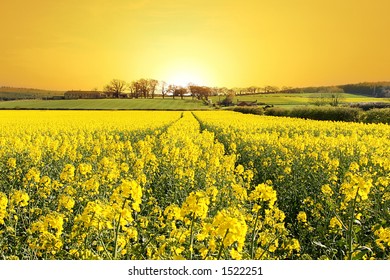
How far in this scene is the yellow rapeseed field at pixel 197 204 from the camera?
137 inches

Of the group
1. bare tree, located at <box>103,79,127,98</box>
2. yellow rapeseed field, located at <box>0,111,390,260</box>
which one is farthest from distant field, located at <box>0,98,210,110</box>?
yellow rapeseed field, located at <box>0,111,390,260</box>

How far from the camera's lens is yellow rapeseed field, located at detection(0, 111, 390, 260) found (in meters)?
3.48

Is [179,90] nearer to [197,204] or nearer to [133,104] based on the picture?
[133,104]

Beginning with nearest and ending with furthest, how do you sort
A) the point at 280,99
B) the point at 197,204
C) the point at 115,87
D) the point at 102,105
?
the point at 197,204 < the point at 115,87 < the point at 102,105 < the point at 280,99

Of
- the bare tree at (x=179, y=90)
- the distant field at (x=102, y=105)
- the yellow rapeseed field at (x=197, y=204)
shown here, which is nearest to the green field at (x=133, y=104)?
the distant field at (x=102, y=105)

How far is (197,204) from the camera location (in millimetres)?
2980

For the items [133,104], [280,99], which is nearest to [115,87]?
[133,104]

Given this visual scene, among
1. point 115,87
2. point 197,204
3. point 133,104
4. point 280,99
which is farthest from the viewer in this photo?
point 280,99

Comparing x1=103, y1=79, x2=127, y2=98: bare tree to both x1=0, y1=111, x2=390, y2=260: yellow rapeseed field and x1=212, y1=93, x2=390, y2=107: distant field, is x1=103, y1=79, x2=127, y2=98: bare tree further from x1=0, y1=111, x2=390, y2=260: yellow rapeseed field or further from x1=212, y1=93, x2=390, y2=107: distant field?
x1=212, y1=93, x2=390, y2=107: distant field

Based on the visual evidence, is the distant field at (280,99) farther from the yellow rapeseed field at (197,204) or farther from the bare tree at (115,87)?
the yellow rapeseed field at (197,204)

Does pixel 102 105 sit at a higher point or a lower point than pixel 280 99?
lower
